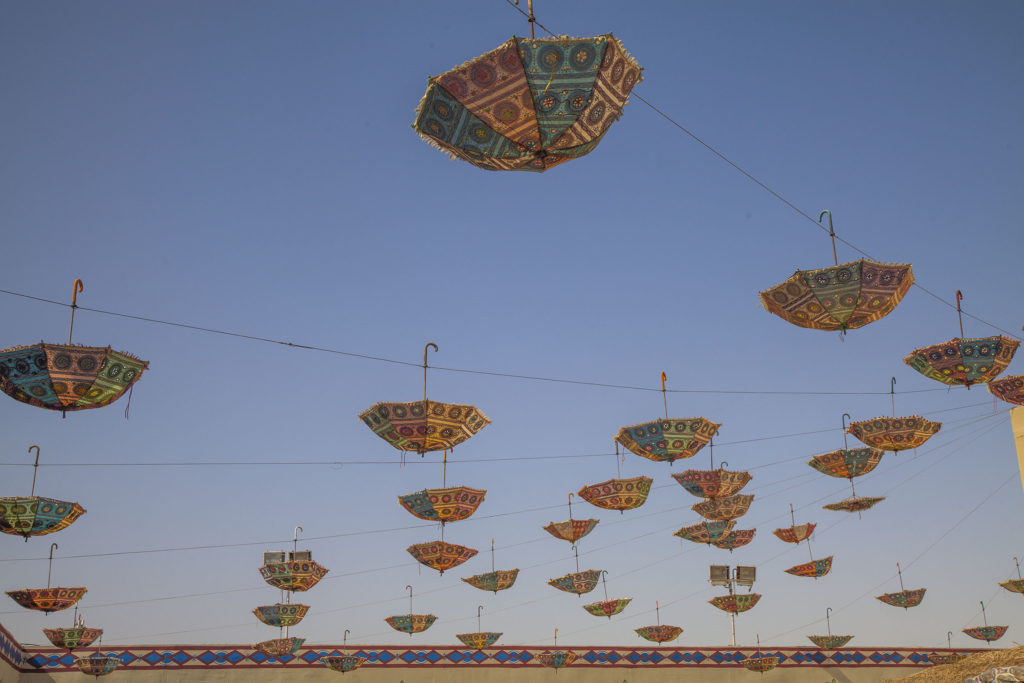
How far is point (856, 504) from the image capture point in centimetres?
1574

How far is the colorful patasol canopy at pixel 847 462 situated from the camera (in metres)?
13.3

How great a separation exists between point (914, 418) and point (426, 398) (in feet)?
21.5

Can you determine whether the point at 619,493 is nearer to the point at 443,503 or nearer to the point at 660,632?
the point at 443,503

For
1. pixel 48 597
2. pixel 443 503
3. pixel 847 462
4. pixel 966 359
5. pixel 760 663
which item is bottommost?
pixel 760 663

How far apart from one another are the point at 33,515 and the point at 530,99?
8.36 meters

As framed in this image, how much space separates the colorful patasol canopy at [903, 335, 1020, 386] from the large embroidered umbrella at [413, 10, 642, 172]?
6.16m

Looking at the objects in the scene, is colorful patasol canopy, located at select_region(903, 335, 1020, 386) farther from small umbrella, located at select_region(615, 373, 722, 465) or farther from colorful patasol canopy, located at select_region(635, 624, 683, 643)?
colorful patasol canopy, located at select_region(635, 624, 683, 643)

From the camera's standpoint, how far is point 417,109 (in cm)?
589

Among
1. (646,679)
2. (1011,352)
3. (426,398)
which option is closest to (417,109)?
(426,398)

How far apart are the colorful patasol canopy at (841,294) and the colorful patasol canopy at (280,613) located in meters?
10.6

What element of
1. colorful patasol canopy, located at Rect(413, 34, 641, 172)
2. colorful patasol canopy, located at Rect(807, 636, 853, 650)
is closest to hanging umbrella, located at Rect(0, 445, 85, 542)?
colorful patasol canopy, located at Rect(413, 34, 641, 172)

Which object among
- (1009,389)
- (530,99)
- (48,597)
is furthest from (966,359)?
(48,597)

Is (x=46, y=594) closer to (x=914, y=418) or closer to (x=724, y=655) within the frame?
(x=914, y=418)

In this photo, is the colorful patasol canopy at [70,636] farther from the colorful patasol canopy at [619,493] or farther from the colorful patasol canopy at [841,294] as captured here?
the colorful patasol canopy at [841,294]
